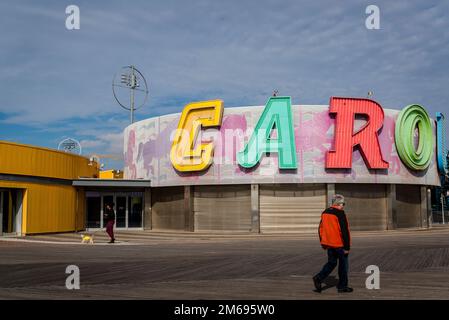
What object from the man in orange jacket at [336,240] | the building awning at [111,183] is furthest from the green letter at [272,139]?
the man in orange jacket at [336,240]

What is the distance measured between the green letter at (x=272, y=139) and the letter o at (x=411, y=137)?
7912 mm

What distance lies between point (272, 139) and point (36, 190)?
1468 cm

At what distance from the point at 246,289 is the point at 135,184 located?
26505 millimetres

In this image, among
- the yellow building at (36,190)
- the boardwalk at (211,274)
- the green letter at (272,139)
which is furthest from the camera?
the green letter at (272,139)

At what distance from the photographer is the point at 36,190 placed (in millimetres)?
27875

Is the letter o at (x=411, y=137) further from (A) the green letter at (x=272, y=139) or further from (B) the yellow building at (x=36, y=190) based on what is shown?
(B) the yellow building at (x=36, y=190)

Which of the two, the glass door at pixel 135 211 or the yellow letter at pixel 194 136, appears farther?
the glass door at pixel 135 211

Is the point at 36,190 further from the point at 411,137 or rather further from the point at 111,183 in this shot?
the point at 411,137

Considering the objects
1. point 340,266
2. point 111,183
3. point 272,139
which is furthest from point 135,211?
point 340,266

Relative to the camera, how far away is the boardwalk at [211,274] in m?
9.32

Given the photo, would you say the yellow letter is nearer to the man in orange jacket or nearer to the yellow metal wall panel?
the yellow metal wall panel

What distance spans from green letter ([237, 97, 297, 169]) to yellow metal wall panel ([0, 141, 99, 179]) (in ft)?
36.8

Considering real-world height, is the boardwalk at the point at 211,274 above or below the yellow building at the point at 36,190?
below
